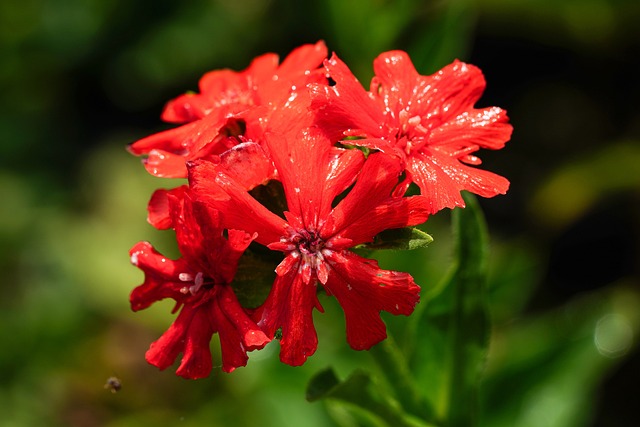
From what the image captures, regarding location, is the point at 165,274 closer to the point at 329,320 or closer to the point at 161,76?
the point at 329,320

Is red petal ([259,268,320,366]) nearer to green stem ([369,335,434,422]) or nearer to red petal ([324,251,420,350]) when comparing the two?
red petal ([324,251,420,350])

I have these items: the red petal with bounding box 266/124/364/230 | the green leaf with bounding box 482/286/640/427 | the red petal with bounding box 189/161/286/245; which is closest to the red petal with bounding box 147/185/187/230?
the red petal with bounding box 189/161/286/245

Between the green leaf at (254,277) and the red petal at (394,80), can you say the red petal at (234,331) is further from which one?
the red petal at (394,80)

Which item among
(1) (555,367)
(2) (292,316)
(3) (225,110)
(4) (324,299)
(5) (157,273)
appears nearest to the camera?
(2) (292,316)

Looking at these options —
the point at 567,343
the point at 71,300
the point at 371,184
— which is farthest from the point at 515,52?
the point at 371,184

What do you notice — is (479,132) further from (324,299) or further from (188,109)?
(324,299)

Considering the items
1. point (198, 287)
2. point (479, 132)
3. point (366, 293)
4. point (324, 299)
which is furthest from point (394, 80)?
point (324, 299)
